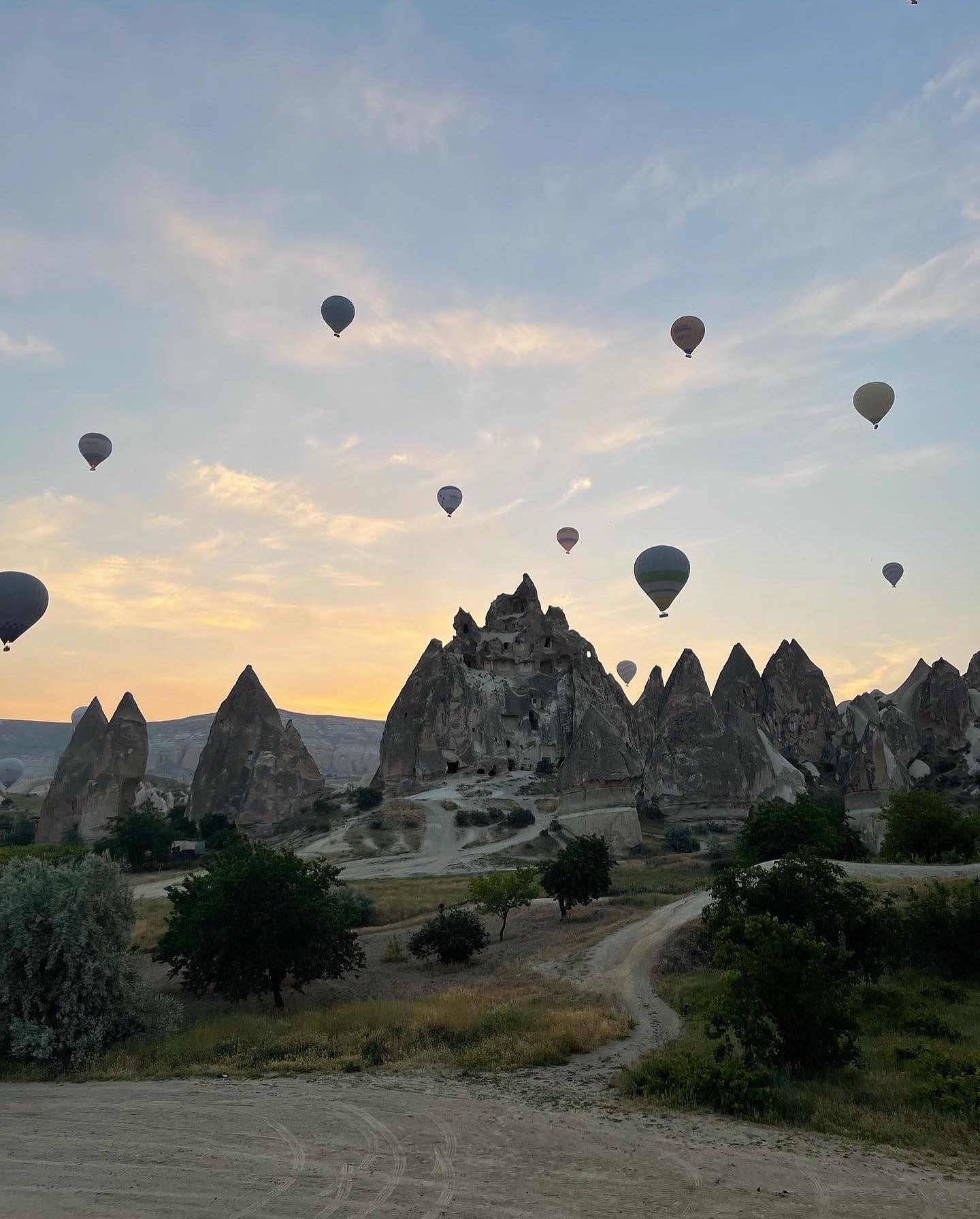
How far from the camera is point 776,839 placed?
31.6m

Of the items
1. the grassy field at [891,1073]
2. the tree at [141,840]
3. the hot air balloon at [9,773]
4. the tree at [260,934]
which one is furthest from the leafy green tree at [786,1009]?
the hot air balloon at [9,773]

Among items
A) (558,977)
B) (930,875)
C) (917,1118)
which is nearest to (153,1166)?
(917,1118)

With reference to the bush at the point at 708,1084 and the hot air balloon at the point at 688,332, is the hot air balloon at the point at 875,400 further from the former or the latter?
the bush at the point at 708,1084

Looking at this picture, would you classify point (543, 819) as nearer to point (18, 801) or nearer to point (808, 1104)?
point (808, 1104)

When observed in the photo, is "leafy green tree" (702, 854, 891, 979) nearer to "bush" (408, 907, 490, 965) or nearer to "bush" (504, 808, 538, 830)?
"bush" (408, 907, 490, 965)

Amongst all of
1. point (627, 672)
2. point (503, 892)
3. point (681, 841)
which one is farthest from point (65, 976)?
point (627, 672)

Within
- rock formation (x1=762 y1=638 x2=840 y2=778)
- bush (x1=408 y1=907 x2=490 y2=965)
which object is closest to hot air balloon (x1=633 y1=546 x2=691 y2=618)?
bush (x1=408 y1=907 x2=490 y2=965)

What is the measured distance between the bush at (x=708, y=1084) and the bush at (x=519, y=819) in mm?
51676

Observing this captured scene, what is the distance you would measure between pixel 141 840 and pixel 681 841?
38.2 meters

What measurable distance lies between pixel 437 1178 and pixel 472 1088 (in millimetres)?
3973

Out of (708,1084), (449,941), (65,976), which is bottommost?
(449,941)

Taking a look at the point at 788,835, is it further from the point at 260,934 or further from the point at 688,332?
the point at 688,332

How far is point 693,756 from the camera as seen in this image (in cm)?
7012

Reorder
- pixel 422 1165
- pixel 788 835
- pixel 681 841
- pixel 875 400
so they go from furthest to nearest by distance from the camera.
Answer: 1. pixel 681 841
2. pixel 875 400
3. pixel 788 835
4. pixel 422 1165
